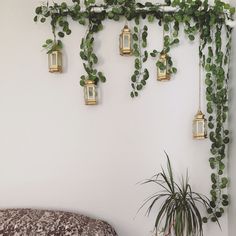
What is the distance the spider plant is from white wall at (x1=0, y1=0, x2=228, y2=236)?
72 millimetres

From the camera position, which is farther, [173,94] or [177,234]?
[173,94]

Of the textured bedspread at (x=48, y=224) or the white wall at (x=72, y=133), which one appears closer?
the textured bedspread at (x=48, y=224)

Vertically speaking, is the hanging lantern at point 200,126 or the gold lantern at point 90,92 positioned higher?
the gold lantern at point 90,92

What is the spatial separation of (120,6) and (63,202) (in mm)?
1446

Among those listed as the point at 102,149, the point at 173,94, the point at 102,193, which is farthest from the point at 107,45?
the point at 102,193

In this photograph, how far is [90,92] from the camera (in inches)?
91.2

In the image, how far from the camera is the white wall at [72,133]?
238 centimetres

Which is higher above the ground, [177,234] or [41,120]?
[41,120]

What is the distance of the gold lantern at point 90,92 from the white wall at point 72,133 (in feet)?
0.26

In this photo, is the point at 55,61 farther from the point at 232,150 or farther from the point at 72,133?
the point at 232,150

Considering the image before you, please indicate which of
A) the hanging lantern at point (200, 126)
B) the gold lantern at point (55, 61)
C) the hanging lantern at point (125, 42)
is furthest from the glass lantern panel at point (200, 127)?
the gold lantern at point (55, 61)

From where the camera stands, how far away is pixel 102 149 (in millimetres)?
2387

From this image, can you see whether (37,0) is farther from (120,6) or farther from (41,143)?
(41,143)

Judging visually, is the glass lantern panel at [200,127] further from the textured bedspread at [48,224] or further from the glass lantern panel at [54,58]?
the glass lantern panel at [54,58]
